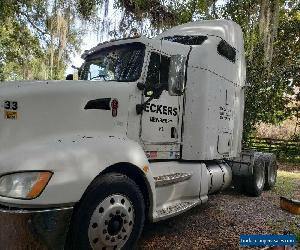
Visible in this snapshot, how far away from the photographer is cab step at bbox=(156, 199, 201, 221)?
526 cm

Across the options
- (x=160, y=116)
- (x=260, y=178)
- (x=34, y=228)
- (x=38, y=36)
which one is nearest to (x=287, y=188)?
(x=260, y=178)

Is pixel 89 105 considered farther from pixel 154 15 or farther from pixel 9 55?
pixel 9 55

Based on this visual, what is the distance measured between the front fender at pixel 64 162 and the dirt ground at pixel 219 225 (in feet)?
5.51

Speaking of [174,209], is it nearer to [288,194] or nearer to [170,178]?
[170,178]

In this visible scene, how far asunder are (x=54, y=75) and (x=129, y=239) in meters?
12.9

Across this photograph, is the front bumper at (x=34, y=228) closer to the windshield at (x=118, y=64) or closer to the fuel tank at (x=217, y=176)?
the windshield at (x=118, y=64)

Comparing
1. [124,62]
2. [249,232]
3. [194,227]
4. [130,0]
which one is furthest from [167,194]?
[130,0]

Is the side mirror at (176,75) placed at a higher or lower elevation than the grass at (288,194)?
higher

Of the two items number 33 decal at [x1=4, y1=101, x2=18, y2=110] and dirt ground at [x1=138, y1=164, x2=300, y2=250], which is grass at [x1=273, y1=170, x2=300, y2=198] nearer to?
dirt ground at [x1=138, y1=164, x2=300, y2=250]

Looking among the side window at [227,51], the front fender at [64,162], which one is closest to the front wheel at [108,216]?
the front fender at [64,162]

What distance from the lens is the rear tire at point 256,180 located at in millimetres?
8898

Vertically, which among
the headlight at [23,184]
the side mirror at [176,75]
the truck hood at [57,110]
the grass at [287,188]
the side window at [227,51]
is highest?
the side window at [227,51]

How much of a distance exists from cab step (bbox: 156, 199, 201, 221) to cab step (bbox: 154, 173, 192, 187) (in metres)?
0.36

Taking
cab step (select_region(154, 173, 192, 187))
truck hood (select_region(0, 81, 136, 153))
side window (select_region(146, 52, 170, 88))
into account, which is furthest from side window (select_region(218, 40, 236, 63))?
truck hood (select_region(0, 81, 136, 153))
